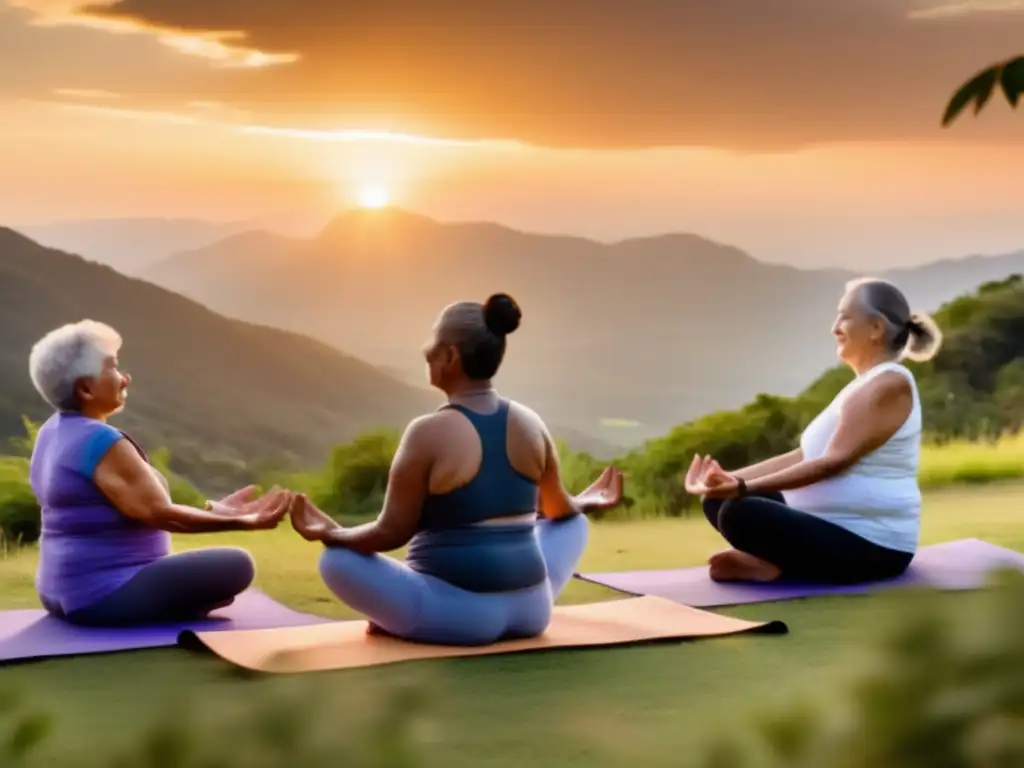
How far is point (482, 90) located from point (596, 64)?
0.63m

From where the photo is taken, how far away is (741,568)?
4.83 metres

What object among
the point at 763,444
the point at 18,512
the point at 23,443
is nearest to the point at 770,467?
the point at 763,444

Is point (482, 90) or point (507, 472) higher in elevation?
point (482, 90)

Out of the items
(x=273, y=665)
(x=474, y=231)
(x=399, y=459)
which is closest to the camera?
(x=273, y=665)

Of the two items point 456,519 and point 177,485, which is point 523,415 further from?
point 177,485

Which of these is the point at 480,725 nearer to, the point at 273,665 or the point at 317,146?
the point at 273,665

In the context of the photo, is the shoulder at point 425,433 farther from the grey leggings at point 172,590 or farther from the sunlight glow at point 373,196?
the sunlight glow at point 373,196

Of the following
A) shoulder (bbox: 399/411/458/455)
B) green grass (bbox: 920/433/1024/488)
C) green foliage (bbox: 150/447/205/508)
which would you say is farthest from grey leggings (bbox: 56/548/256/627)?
green grass (bbox: 920/433/1024/488)

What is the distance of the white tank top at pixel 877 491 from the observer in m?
4.71

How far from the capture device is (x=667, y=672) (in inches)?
141

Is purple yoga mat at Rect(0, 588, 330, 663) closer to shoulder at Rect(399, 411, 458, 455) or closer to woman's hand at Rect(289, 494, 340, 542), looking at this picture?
woman's hand at Rect(289, 494, 340, 542)

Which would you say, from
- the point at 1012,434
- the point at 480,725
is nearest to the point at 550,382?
the point at 1012,434

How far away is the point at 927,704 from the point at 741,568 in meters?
3.91

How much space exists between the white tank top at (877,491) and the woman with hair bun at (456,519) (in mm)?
1300
